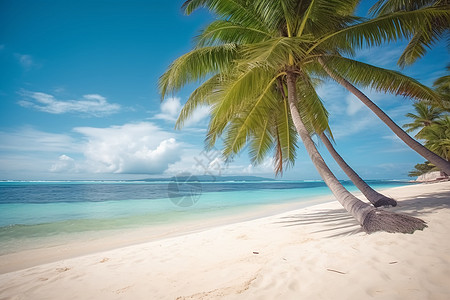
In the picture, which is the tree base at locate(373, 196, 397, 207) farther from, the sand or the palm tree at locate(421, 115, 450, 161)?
the palm tree at locate(421, 115, 450, 161)

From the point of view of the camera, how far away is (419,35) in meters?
6.92

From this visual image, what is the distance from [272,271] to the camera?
264 centimetres

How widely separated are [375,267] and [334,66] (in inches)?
197

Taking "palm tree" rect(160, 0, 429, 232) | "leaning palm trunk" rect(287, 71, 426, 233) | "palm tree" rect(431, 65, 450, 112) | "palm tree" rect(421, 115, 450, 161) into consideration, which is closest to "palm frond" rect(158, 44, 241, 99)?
"palm tree" rect(160, 0, 429, 232)

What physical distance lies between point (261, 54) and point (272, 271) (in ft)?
12.0

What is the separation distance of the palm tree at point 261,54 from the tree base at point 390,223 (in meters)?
0.26

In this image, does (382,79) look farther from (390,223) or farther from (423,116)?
(423,116)

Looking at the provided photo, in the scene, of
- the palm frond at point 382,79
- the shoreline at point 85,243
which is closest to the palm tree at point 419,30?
the palm frond at point 382,79

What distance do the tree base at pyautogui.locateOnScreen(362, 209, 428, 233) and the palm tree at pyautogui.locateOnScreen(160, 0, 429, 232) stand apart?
0.84 feet

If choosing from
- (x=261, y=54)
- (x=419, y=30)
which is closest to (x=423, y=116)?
(x=419, y=30)

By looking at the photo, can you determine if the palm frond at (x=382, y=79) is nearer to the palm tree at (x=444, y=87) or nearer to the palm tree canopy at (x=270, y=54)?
the palm tree canopy at (x=270, y=54)

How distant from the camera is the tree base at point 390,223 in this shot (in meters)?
3.39

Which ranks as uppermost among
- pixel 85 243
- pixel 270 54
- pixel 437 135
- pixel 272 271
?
pixel 437 135

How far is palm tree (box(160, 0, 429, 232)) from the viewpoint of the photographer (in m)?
4.41
